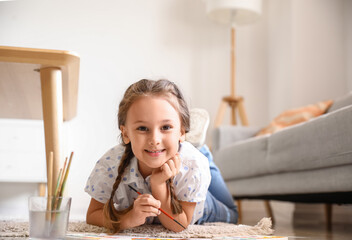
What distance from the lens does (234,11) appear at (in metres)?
3.04

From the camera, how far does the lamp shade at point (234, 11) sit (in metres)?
2.90

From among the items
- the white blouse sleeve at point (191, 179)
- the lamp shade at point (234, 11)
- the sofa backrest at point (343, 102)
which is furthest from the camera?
the lamp shade at point (234, 11)

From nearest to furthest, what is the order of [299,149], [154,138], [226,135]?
[154,138]
[299,149]
[226,135]

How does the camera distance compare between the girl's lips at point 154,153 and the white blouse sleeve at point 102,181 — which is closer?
the girl's lips at point 154,153

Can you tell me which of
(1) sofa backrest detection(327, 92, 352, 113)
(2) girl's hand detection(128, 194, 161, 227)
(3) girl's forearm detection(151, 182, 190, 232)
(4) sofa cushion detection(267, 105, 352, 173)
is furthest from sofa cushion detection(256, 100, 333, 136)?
(2) girl's hand detection(128, 194, 161, 227)

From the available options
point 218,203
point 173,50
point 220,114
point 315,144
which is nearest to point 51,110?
point 218,203

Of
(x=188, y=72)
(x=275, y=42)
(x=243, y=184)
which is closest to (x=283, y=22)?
(x=275, y=42)

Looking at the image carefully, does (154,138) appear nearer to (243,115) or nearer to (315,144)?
(315,144)

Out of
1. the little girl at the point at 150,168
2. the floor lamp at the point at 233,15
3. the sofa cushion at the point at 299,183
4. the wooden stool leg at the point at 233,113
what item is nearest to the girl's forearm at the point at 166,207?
the little girl at the point at 150,168

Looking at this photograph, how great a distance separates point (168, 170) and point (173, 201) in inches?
3.7

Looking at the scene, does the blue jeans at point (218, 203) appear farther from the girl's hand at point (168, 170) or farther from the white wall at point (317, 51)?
the white wall at point (317, 51)

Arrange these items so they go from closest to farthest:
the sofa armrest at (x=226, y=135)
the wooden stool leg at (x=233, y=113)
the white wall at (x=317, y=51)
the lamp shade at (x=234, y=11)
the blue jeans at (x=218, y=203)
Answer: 1. the blue jeans at (x=218, y=203)
2. the sofa armrest at (x=226, y=135)
3. the lamp shade at (x=234, y=11)
4. the white wall at (x=317, y=51)
5. the wooden stool leg at (x=233, y=113)

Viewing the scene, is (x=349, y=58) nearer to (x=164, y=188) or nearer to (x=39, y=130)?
(x=39, y=130)

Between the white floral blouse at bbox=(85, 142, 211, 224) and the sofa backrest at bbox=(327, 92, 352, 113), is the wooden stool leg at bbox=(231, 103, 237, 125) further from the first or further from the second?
the white floral blouse at bbox=(85, 142, 211, 224)
